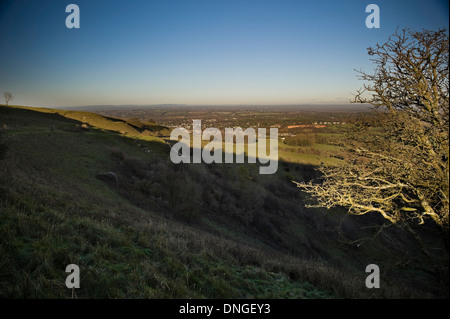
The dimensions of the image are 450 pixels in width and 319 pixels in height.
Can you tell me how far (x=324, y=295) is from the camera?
5258mm

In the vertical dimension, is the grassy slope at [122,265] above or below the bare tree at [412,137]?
below

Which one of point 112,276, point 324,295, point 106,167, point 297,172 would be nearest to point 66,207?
point 112,276

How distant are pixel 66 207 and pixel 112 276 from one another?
198 inches
